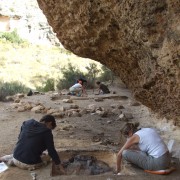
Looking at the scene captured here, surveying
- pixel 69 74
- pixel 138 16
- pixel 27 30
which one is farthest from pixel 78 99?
pixel 27 30

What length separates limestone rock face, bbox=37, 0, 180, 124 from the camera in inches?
200

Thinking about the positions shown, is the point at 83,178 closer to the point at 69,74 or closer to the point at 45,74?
the point at 69,74

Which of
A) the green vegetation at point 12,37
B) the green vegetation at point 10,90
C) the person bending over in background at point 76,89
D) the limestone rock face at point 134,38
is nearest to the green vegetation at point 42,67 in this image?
the green vegetation at point 12,37

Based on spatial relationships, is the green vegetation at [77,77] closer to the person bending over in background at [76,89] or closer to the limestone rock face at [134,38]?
the person bending over in background at [76,89]

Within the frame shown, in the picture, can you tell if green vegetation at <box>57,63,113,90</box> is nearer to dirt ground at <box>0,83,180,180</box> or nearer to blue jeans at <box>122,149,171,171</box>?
dirt ground at <box>0,83,180,180</box>

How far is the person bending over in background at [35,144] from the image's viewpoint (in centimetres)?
516

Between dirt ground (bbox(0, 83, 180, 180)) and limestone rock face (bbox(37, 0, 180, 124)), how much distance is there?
1.13 m

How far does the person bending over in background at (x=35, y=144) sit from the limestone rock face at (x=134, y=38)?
6.03ft

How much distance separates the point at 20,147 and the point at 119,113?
18.4 feet

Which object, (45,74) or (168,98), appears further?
(45,74)

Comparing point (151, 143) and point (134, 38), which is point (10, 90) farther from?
point (151, 143)

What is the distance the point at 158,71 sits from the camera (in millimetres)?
5574

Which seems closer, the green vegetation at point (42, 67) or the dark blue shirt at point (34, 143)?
the dark blue shirt at point (34, 143)

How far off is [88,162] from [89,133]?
7.41ft
